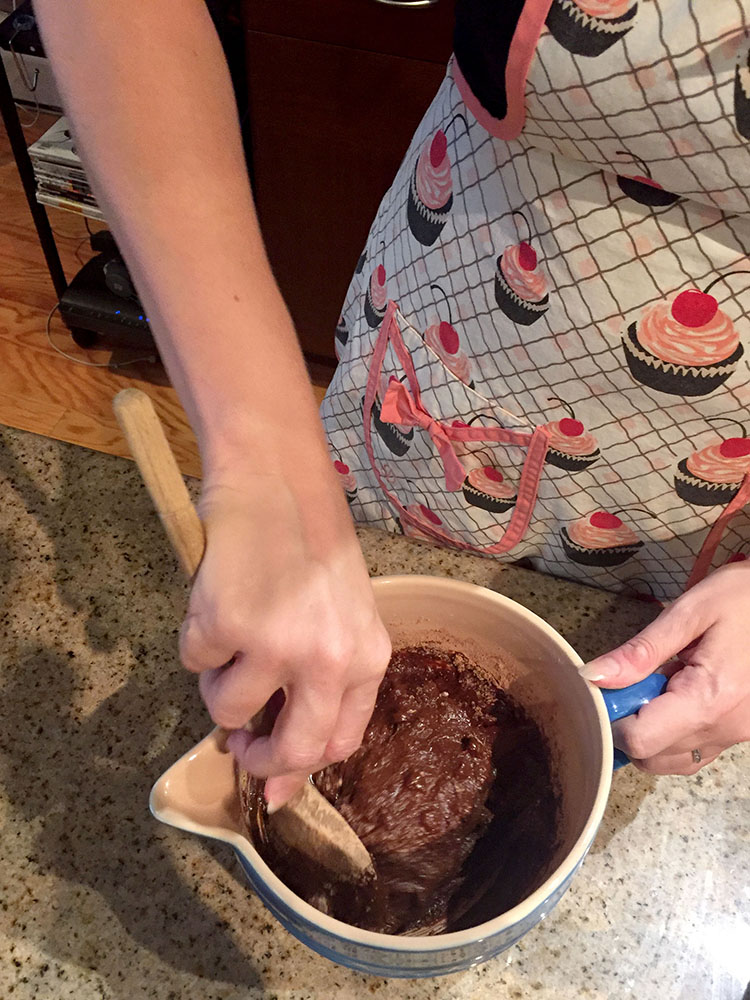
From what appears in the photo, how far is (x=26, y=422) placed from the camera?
175 centimetres

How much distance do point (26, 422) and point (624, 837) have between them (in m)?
1.56

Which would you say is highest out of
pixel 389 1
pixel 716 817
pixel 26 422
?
pixel 389 1

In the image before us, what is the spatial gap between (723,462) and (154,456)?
17.3 inches

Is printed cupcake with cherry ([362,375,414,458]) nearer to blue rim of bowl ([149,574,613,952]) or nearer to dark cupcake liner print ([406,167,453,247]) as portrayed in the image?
dark cupcake liner print ([406,167,453,247])

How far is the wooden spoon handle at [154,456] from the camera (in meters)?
0.33

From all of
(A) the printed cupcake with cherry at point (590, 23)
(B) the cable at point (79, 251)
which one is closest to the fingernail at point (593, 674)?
(A) the printed cupcake with cherry at point (590, 23)

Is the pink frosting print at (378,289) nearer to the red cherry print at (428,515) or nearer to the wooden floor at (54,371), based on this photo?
the red cherry print at (428,515)

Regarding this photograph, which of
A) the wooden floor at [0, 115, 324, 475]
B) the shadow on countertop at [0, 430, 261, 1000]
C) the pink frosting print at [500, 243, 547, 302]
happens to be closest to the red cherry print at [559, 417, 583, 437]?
the pink frosting print at [500, 243, 547, 302]

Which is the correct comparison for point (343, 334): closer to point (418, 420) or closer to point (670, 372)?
point (418, 420)

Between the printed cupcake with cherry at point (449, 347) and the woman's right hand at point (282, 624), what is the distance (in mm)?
245

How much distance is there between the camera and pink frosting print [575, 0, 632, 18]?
1.41 ft

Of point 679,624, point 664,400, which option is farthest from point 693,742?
point 664,400

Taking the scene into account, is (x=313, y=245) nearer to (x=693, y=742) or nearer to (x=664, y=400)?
(x=664, y=400)

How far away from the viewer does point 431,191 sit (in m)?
0.62
